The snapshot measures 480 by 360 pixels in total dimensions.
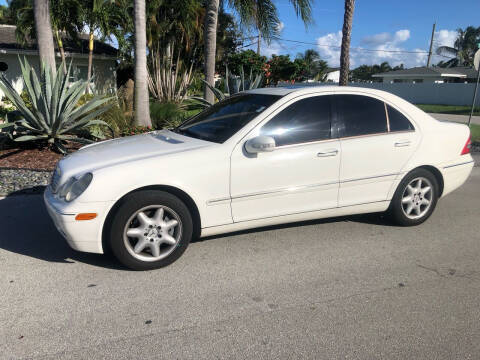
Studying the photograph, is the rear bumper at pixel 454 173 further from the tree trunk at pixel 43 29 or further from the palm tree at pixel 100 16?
the palm tree at pixel 100 16

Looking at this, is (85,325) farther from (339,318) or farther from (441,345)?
(441,345)

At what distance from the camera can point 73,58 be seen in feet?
66.0

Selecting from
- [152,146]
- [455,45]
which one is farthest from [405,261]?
[455,45]

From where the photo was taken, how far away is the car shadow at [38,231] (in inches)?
162

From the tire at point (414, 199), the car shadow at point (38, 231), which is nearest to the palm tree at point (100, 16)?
the car shadow at point (38, 231)

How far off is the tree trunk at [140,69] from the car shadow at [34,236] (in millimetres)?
4282

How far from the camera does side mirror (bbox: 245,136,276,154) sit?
392 centimetres

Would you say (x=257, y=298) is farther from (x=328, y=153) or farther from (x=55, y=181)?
(x=55, y=181)

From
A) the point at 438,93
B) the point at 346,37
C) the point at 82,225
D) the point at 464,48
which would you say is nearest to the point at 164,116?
the point at 346,37

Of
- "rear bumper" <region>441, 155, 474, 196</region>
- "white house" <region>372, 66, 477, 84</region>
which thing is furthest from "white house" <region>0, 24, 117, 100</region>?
"white house" <region>372, 66, 477, 84</region>

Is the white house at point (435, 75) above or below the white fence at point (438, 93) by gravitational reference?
above

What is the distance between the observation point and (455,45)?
68875 millimetres

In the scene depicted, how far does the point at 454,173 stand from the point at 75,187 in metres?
4.24

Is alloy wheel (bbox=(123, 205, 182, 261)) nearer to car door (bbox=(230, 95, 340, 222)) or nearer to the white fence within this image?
car door (bbox=(230, 95, 340, 222))
